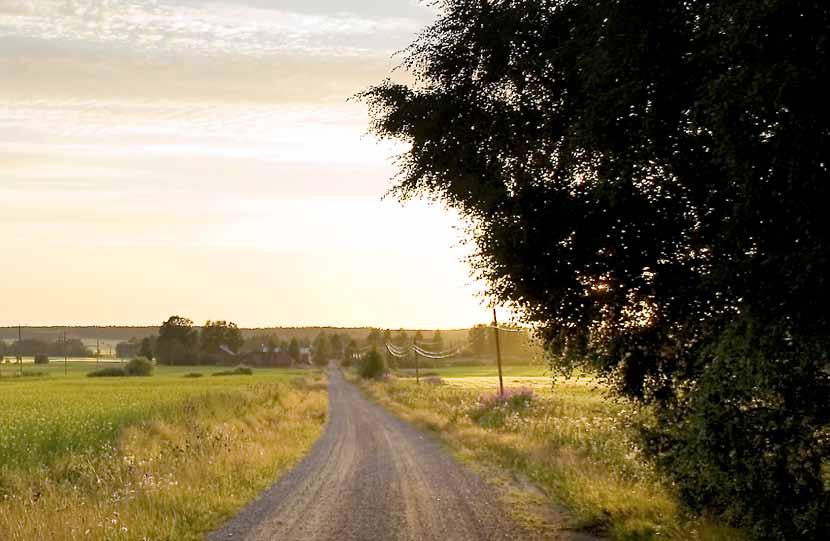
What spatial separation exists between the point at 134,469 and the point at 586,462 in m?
10.2

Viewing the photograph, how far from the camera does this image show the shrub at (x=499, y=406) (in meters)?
29.3

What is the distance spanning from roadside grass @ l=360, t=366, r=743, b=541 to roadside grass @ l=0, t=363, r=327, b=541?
5929mm

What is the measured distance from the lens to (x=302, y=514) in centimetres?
1206

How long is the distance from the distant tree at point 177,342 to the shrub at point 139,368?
2554 inches

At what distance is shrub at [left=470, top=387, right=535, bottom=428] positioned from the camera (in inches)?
1153

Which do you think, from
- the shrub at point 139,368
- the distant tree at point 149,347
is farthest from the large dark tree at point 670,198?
the distant tree at point 149,347

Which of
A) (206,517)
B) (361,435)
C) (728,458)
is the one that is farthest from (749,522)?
(361,435)

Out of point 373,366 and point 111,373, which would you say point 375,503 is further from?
point 111,373

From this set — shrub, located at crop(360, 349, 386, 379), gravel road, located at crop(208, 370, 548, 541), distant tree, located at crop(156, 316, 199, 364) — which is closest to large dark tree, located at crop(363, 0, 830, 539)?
gravel road, located at crop(208, 370, 548, 541)

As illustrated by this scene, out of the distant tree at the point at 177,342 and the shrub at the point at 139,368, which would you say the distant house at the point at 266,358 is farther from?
the shrub at the point at 139,368

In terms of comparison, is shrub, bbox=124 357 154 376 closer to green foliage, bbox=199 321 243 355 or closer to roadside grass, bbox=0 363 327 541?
green foliage, bbox=199 321 243 355

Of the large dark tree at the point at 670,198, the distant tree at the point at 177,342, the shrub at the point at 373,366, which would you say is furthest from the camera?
the distant tree at the point at 177,342

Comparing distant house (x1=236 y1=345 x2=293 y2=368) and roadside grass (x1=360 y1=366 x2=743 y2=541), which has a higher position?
roadside grass (x1=360 y1=366 x2=743 y2=541)

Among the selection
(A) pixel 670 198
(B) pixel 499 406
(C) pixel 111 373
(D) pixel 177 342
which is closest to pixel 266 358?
(D) pixel 177 342
